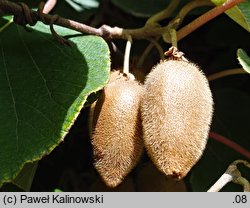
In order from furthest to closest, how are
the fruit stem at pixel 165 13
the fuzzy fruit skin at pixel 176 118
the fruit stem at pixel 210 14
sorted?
the fruit stem at pixel 165 13 < the fruit stem at pixel 210 14 < the fuzzy fruit skin at pixel 176 118

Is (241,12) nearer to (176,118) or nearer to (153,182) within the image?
(176,118)

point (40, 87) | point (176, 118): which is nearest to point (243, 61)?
point (176, 118)

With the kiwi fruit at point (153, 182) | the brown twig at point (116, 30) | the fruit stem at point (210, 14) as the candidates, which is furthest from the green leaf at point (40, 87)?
the kiwi fruit at point (153, 182)

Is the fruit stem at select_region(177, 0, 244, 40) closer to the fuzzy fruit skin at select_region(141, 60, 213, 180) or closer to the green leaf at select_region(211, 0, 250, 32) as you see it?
the green leaf at select_region(211, 0, 250, 32)

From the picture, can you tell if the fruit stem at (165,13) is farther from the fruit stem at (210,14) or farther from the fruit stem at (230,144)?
the fruit stem at (230,144)

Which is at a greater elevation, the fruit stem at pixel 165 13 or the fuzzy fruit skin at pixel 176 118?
the fruit stem at pixel 165 13

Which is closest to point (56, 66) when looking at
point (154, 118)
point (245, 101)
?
point (154, 118)

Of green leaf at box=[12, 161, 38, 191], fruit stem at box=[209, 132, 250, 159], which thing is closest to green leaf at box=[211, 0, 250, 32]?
fruit stem at box=[209, 132, 250, 159]
